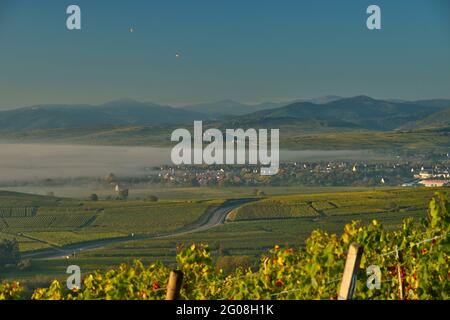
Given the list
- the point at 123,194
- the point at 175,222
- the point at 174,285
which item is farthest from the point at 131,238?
the point at 174,285

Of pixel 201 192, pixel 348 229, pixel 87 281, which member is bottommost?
pixel 201 192

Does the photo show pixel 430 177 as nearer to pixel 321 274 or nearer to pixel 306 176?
pixel 306 176

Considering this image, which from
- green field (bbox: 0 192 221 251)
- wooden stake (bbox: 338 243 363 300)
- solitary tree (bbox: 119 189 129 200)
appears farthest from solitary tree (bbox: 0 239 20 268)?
wooden stake (bbox: 338 243 363 300)

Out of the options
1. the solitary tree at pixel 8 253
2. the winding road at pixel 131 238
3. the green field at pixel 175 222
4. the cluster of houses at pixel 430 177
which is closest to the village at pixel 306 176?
the cluster of houses at pixel 430 177

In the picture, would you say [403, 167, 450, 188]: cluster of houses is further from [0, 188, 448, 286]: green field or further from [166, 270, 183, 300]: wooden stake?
[166, 270, 183, 300]: wooden stake

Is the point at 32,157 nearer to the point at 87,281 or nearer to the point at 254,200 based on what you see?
the point at 254,200
